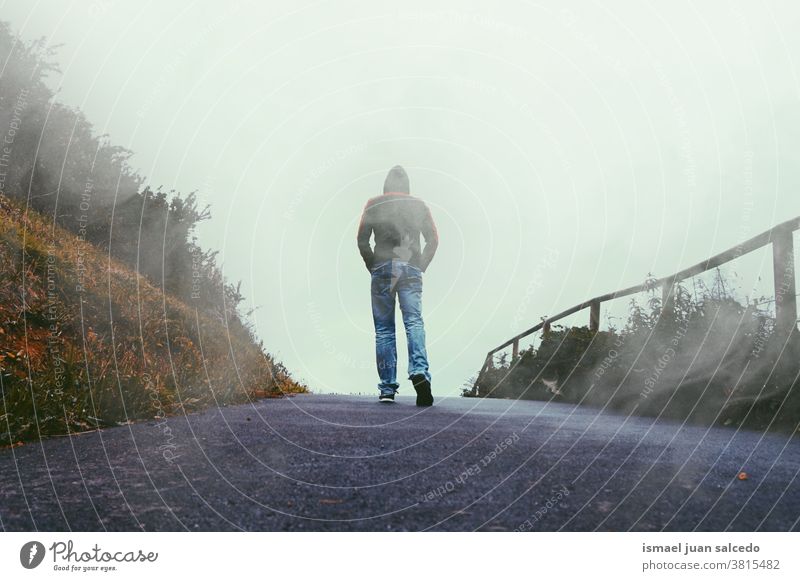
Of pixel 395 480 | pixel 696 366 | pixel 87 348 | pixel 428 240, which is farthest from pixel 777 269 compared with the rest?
pixel 87 348

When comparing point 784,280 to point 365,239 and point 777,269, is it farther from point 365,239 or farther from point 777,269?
point 365,239

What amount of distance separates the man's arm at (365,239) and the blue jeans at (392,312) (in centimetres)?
11

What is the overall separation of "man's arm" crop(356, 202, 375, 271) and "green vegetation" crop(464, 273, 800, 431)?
319cm

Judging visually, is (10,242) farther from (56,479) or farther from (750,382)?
(750,382)

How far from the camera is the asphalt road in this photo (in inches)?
86.5

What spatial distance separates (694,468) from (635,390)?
312cm

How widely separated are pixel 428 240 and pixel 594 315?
13.7ft

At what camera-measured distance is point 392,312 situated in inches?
247

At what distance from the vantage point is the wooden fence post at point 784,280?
4.72 m

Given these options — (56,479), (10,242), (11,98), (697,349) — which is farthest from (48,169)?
(697,349)

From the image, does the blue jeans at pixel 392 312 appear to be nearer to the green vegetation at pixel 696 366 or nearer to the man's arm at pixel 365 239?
the man's arm at pixel 365 239

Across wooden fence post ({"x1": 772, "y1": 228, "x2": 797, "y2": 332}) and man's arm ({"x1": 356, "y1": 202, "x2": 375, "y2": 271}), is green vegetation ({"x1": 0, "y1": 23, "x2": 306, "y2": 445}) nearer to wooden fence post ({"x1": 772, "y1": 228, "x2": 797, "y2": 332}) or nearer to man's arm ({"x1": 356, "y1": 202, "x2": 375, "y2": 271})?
man's arm ({"x1": 356, "y1": 202, "x2": 375, "y2": 271})

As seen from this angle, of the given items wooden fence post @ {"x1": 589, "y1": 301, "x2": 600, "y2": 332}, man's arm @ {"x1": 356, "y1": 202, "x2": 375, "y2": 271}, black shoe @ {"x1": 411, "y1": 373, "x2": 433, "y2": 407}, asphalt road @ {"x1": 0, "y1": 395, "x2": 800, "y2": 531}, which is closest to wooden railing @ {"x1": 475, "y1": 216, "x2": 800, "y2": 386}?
asphalt road @ {"x1": 0, "y1": 395, "x2": 800, "y2": 531}

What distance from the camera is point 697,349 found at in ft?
17.9
